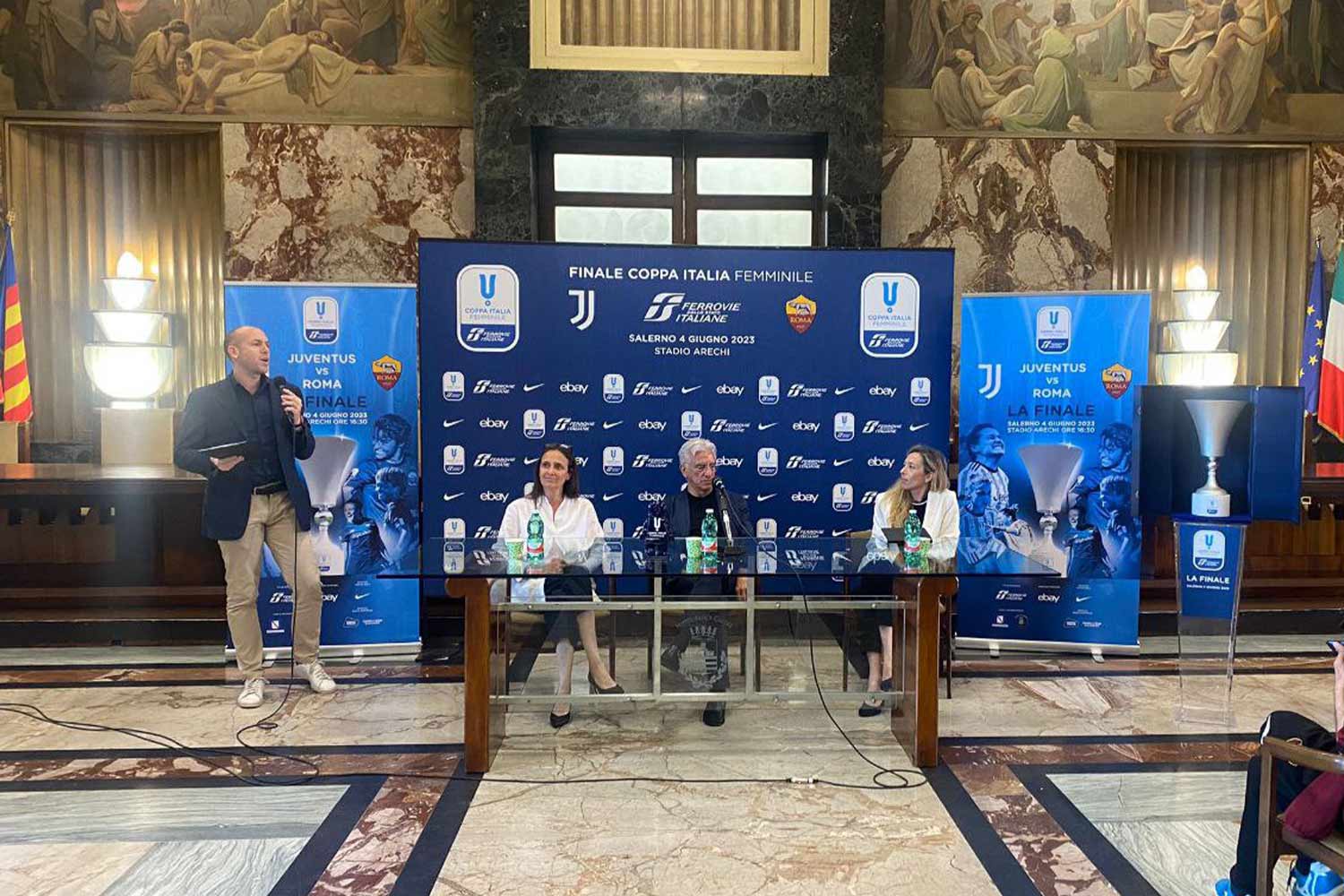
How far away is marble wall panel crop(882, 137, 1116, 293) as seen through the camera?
808 centimetres

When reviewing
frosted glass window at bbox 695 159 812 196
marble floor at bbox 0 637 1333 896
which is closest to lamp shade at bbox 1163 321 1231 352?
frosted glass window at bbox 695 159 812 196

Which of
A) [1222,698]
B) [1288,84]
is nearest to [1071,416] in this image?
[1222,698]

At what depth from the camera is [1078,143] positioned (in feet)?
26.6

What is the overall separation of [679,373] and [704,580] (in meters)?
1.55

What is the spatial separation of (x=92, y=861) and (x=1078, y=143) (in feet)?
26.1

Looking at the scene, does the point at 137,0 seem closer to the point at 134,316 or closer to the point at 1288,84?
the point at 134,316

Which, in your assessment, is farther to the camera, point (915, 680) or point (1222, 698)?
point (1222, 698)

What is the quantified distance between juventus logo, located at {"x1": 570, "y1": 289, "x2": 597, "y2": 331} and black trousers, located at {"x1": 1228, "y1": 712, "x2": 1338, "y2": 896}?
13.3 feet

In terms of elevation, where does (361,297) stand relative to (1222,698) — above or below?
above

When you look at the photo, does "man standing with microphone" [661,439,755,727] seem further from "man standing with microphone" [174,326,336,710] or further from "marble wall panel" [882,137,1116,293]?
"marble wall panel" [882,137,1116,293]

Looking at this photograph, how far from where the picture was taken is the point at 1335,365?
7.95 m

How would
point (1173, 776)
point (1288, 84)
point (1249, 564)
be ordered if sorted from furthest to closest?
1. point (1288, 84)
2. point (1249, 564)
3. point (1173, 776)

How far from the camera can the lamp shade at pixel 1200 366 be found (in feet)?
27.9

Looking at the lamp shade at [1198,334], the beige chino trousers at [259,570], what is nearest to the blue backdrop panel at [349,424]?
the beige chino trousers at [259,570]
